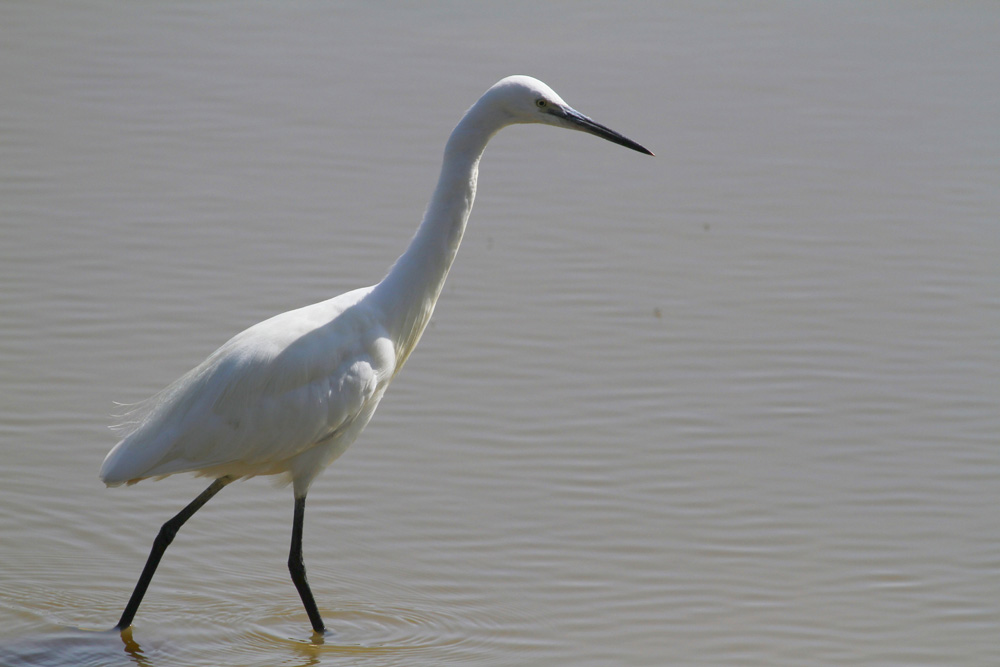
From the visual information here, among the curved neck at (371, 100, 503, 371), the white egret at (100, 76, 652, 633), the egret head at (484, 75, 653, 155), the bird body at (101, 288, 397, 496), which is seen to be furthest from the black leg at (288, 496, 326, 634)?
the egret head at (484, 75, 653, 155)

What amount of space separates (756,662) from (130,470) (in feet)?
6.93

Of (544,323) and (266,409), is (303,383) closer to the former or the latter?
(266,409)

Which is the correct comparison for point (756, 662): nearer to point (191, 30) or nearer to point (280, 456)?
point (280, 456)

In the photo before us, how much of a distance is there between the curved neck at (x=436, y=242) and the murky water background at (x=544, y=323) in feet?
3.14

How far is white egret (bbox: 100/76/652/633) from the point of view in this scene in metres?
4.63

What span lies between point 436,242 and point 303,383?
67 centimetres

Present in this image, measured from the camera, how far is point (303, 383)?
4.68 metres

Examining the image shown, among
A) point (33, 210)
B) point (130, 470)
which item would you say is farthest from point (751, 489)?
point (33, 210)

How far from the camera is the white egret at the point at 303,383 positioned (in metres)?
4.63

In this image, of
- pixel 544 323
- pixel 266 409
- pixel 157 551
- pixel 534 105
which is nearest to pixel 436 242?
pixel 534 105

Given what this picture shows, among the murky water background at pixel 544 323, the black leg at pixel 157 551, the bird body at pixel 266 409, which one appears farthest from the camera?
the murky water background at pixel 544 323

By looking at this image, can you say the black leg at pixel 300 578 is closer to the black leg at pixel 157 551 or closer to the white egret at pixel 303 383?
the white egret at pixel 303 383

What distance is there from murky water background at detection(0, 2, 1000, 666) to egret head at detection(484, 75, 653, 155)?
5.37ft

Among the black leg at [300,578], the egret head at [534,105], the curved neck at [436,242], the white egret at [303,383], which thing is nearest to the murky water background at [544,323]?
the black leg at [300,578]
